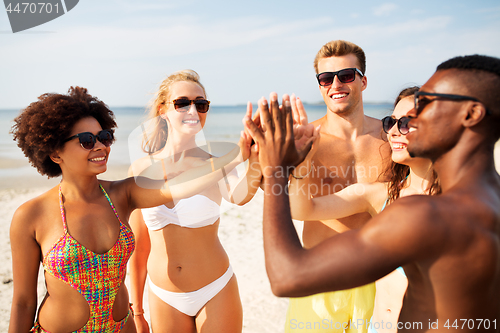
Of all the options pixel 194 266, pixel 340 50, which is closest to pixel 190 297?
pixel 194 266

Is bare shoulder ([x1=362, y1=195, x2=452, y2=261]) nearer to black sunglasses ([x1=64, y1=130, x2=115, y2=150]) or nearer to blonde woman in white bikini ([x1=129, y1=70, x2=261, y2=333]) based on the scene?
blonde woman in white bikini ([x1=129, y1=70, x2=261, y2=333])

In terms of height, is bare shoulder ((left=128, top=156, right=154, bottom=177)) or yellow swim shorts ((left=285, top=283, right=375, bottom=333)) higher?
bare shoulder ((left=128, top=156, right=154, bottom=177))

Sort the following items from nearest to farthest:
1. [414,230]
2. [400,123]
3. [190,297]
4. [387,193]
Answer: [414,230] → [400,123] → [387,193] → [190,297]

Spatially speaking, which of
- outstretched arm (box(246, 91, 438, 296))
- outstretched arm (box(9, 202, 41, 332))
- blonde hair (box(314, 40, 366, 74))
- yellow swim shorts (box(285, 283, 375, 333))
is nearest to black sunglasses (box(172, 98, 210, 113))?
blonde hair (box(314, 40, 366, 74))

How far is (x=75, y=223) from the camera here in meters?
2.46

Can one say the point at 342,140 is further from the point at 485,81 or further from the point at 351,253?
the point at 351,253

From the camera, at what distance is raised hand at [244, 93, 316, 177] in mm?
1769

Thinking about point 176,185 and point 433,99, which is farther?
point 176,185

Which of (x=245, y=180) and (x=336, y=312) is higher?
(x=245, y=180)

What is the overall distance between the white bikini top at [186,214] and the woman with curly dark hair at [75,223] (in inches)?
14.4

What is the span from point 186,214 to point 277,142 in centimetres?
162

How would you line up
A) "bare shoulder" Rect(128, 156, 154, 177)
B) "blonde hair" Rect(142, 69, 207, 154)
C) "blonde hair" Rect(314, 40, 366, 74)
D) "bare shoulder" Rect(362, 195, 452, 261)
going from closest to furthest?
"bare shoulder" Rect(362, 195, 452, 261), "bare shoulder" Rect(128, 156, 154, 177), "blonde hair" Rect(142, 69, 207, 154), "blonde hair" Rect(314, 40, 366, 74)

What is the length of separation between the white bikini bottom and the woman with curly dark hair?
0.42m

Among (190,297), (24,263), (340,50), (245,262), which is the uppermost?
(340,50)
